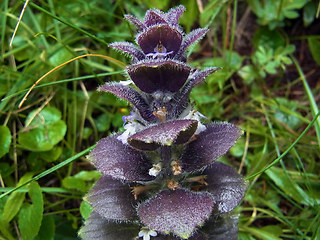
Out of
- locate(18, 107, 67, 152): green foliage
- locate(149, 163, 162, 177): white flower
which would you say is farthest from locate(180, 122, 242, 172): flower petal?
locate(18, 107, 67, 152): green foliage

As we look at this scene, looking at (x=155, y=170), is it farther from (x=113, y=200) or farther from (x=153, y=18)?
Answer: (x=153, y=18)

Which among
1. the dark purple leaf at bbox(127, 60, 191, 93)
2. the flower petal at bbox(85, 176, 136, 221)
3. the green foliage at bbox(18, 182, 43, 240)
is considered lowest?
the green foliage at bbox(18, 182, 43, 240)

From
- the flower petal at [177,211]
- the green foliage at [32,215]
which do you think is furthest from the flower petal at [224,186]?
the green foliage at [32,215]

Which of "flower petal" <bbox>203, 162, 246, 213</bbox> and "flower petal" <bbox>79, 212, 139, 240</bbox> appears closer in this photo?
"flower petal" <bbox>203, 162, 246, 213</bbox>

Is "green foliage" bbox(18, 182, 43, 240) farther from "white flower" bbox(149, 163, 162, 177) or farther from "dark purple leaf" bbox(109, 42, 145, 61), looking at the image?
"dark purple leaf" bbox(109, 42, 145, 61)

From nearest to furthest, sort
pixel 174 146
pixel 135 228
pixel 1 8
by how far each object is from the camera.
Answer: pixel 174 146 → pixel 135 228 → pixel 1 8

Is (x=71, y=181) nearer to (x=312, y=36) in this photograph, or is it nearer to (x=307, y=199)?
(x=307, y=199)

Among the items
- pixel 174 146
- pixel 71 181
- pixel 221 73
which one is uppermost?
pixel 174 146

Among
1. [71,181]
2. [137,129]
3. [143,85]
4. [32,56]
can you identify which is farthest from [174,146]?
[32,56]
